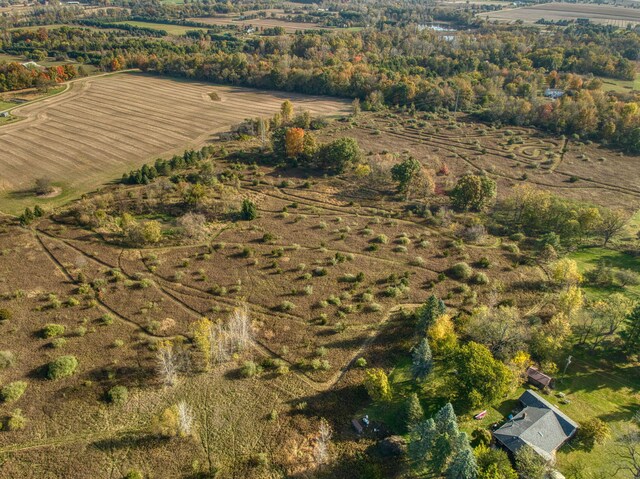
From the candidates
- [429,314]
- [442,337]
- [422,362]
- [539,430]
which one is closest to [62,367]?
[422,362]

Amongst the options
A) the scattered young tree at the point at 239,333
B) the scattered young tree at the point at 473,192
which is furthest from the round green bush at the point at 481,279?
the scattered young tree at the point at 239,333

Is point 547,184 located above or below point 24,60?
below

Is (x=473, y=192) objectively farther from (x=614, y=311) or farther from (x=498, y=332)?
(x=498, y=332)

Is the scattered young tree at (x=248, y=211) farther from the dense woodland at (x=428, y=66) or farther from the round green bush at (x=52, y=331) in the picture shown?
the dense woodland at (x=428, y=66)

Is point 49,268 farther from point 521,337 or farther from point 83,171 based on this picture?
point 521,337

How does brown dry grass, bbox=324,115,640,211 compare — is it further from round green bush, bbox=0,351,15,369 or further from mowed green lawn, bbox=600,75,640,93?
round green bush, bbox=0,351,15,369

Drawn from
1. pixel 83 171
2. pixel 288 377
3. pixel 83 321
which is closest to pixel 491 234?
pixel 288 377
